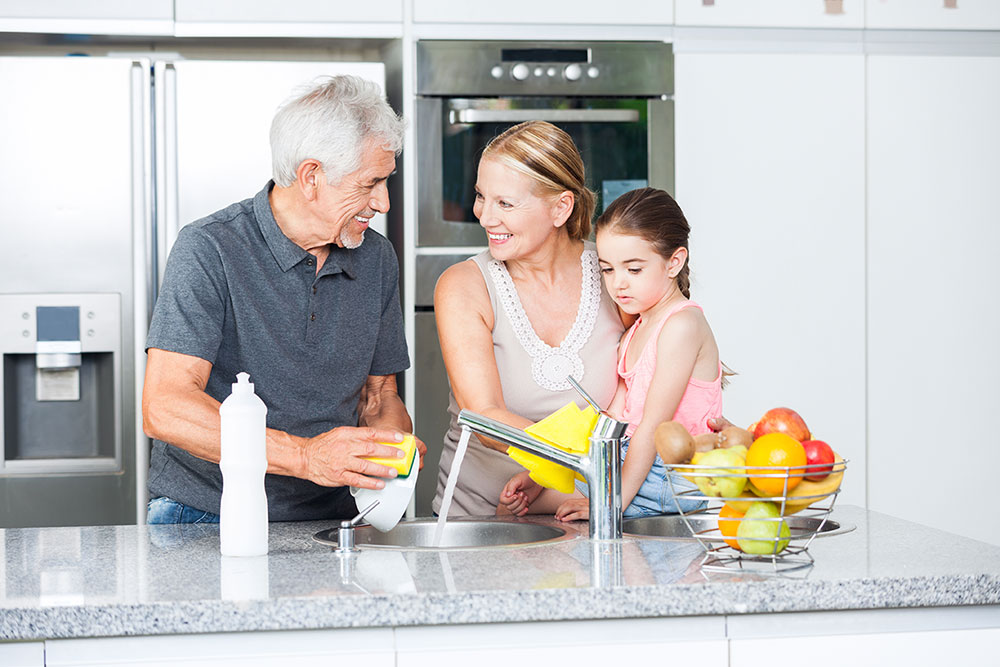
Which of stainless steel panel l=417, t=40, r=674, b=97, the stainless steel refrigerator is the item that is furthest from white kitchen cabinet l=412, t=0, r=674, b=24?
the stainless steel refrigerator

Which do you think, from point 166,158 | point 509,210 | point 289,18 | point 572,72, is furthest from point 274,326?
point 572,72

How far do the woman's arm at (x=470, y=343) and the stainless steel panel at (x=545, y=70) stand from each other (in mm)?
790

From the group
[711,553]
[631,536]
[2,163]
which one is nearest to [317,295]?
[631,536]

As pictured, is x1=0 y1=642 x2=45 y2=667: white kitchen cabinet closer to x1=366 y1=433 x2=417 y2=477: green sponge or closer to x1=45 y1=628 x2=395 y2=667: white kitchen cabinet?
x1=45 y1=628 x2=395 y2=667: white kitchen cabinet

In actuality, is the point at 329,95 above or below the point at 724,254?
above

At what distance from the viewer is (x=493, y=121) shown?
102 inches

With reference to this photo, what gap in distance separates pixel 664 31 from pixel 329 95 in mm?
1124

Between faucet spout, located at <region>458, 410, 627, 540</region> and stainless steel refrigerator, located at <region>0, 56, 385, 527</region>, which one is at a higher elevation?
stainless steel refrigerator, located at <region>0, 56, 385, 527</region>

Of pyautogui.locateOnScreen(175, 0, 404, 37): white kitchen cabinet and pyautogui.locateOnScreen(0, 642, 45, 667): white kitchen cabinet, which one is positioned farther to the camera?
pyautogui.locateOnScreen(175, 0, 404, 37): white kitchen cabinet

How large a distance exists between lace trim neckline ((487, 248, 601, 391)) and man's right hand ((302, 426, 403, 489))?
0.46 m

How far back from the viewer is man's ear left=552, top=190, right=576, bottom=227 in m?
1.91

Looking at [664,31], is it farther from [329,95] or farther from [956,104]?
[329,95]

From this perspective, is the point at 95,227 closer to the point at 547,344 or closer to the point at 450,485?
the point at 547,344

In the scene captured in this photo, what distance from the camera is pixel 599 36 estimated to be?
2.65 metres
